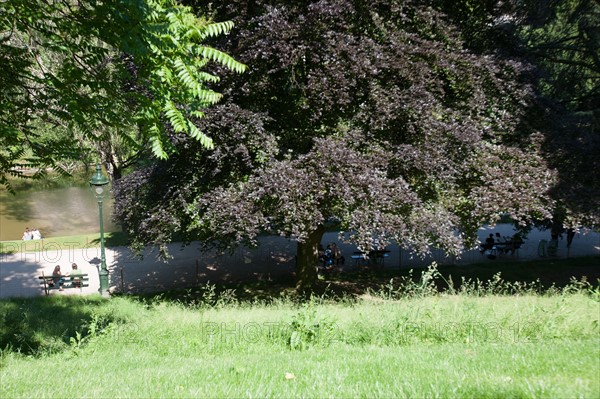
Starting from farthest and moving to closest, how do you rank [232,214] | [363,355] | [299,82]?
[299,82]
[232,214]
[363,355]

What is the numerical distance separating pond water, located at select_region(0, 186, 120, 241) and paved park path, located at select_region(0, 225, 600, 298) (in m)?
6.27

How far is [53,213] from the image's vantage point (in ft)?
112

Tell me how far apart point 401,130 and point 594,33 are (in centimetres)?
938

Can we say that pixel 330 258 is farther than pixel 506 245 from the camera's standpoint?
No

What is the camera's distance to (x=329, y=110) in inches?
438

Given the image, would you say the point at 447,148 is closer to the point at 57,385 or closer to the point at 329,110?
the point at 329,110

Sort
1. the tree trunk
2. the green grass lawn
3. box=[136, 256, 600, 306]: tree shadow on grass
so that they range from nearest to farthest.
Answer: the green grass lawn
the tree trunk
box=[136, 256, 600, 306]: tree shadow on grass

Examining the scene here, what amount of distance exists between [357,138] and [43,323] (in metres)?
7.96

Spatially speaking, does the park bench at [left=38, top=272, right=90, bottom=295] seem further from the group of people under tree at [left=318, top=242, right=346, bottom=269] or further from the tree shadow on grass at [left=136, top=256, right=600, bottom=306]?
the group of people under tree at [left=318, top=242, right=346, bottom=269]

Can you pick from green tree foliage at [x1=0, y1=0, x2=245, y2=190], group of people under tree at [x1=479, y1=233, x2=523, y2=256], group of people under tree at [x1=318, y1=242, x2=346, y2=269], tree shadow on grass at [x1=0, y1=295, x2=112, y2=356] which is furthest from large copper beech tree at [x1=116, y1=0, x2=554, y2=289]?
group of people under tree at [x1=479, y1=233, x2=523, y2=256]

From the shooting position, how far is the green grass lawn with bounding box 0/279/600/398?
3.87 metres

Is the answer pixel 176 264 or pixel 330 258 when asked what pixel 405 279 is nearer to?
pixel 330 258

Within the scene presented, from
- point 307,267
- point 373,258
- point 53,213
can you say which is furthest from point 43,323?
point 53,213

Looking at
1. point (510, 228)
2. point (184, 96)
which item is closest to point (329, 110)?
point (184, 96)
